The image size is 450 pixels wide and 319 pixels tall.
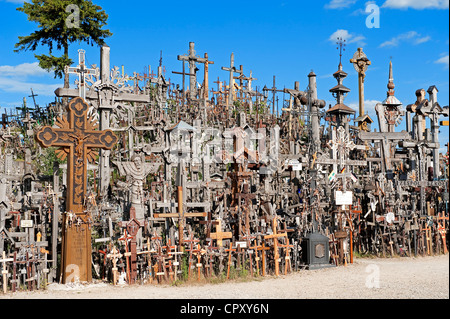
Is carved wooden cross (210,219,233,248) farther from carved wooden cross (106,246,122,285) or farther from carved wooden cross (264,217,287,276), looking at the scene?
carved wooden cross (106,246,122,285)

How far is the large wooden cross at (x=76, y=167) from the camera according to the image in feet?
36.5

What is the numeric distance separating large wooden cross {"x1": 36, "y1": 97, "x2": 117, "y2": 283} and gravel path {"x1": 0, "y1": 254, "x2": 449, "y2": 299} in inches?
21.5

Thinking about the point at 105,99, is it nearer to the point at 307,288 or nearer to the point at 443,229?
the point at 307,288

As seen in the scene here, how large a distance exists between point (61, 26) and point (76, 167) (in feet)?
52.2

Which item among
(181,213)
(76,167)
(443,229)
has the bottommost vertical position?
(443,229)

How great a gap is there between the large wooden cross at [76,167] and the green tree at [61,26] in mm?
14195

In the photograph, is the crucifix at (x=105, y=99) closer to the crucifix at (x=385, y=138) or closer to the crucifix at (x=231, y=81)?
the crucifix at (x=385, y=138)

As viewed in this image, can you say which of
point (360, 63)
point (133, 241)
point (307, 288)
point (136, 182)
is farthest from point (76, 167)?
point (360, 63)

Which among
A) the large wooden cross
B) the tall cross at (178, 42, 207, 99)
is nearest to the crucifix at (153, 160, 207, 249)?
the large wooden cross

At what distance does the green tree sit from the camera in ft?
81.2

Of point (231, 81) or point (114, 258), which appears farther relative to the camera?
point (231, 81)

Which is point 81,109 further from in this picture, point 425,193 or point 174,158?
point 425,193

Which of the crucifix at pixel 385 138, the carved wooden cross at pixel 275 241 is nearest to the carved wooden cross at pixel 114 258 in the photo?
the carved wooden cross at pixel 275 241

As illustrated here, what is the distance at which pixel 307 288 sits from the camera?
11391 millimetres
